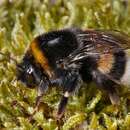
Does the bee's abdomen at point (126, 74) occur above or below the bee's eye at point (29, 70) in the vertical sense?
below

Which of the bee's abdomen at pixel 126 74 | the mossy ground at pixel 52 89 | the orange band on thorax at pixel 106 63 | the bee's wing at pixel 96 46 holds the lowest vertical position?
the mossy ground at pixel 52 89

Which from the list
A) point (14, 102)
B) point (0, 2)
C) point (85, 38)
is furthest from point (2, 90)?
point (0, 2)

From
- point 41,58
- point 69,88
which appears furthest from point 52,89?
point 41,58

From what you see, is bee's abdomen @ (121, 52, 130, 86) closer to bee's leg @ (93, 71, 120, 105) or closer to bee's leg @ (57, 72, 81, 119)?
bee's leg @ (93, 71, 120, 105)

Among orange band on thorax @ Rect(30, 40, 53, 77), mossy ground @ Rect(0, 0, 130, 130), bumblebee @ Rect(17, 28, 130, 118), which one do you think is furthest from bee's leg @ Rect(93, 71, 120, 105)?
orange band on thorax @ Rect(30, 40, 53, 77)

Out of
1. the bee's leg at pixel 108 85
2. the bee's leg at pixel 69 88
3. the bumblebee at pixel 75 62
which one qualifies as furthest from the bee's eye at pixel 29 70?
the bee's leg at pixel 108 85

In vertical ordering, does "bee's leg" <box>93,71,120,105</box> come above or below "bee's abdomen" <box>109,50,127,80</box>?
below

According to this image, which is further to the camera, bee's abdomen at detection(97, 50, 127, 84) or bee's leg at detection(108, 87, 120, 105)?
bee's leg at detection(108, 87, 120, 105)

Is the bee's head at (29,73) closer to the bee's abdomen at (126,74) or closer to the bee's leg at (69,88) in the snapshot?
the bee's leg at (69,88)
